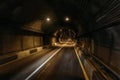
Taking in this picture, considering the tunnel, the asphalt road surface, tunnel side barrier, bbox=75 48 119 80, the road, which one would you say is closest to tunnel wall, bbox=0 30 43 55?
the tunnel

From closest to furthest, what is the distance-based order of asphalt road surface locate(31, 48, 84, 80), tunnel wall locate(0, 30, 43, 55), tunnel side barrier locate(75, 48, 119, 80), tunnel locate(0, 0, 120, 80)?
tunnel side barrier locate(75, 48, 119, 80)
tunnel locate(0, 0, 120, 80)
asphalt road surface locate(31, 48, 84, 80)
tunnel wall locate(0, 30, 43, 55)

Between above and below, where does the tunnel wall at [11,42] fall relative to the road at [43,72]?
above

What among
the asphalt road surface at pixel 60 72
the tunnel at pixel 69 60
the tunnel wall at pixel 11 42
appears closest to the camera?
the tunnel at pixel 69 60

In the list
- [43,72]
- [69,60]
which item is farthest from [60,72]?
[69,60]

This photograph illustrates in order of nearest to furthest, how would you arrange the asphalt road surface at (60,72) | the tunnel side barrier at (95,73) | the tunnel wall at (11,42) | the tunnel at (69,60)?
the tunnel side barrier at (95,73)
the tunnel at (69,60)
the asphalt road surface at (60,72)
the tunnel wall at (11,42)

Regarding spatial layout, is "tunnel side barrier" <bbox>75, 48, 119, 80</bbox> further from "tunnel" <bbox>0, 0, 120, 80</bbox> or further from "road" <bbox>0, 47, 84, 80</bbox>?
"road" <bbox>0, 47, 84, 80</bbox>

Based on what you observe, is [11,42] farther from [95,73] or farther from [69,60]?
[95,73]

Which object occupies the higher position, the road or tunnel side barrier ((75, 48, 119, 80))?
tunnel side barrier ((75, 48, 119, 80))

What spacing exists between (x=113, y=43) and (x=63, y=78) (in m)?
3.82

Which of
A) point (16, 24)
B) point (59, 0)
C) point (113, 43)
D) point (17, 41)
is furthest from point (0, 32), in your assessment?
point (113, 43)

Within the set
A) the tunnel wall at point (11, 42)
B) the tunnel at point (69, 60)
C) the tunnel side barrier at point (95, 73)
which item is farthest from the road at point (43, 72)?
the tunnel wall at point (11, 42)

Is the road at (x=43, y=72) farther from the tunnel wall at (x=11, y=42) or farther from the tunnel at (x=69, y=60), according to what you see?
the tunnel wall at (x=11, y=42)

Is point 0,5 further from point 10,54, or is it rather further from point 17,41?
point 17,41

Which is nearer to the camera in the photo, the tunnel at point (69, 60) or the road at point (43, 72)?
the tunnel at point (69, 60)
